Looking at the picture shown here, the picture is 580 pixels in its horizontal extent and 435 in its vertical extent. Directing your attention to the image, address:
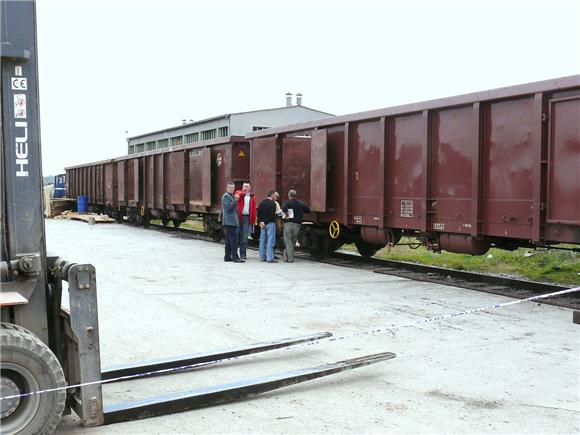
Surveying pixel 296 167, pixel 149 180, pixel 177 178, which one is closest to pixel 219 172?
pixel 177 178

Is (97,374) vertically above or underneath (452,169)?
underneath

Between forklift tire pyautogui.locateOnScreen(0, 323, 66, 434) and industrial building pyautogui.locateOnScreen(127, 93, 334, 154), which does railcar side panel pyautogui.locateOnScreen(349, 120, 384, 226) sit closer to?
forklift tire pyautogui.locateOnScreen(0, 323, 66, 434)

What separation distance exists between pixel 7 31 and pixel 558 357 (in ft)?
18.8

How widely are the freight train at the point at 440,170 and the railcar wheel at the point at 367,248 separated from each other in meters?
0.08

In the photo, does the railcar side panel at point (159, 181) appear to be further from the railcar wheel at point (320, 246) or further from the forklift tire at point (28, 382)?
the forklift tire at point (28, 382)

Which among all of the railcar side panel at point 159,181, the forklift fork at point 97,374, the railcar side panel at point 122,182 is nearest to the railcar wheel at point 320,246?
→ the forklift fork at point 97,374

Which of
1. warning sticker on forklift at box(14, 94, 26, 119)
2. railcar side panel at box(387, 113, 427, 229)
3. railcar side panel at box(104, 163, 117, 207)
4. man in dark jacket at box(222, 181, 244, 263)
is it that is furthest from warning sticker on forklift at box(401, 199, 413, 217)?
railcar side panel at box(104, 163, 117, 207)

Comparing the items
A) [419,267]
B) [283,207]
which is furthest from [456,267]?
[283,207]

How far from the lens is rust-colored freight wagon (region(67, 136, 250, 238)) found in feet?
63.1

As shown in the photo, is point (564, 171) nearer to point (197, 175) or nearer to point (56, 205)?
point (197, 175)

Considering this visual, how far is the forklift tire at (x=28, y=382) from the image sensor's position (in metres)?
3.88

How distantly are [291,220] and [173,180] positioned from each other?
1013cm

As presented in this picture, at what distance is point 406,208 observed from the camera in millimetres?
11953

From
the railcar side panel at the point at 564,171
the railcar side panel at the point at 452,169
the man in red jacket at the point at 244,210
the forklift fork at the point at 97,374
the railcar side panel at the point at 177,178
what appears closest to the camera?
the forklift fork at the point at 97,374
